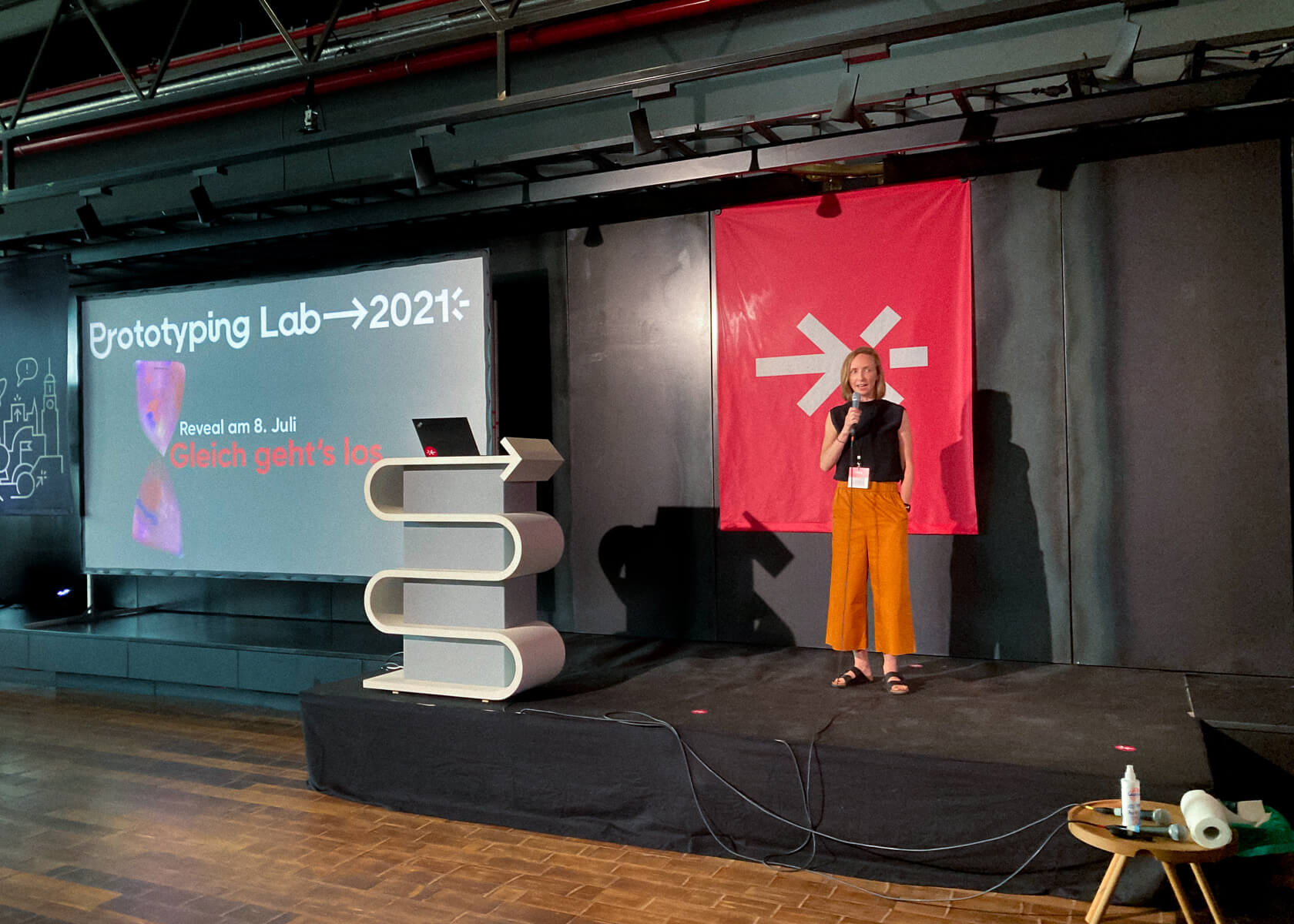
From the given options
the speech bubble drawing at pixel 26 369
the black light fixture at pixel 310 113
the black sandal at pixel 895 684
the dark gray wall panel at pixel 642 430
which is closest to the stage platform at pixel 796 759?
the black sandal at pixel 895 684

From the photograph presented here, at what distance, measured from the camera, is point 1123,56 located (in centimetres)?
372

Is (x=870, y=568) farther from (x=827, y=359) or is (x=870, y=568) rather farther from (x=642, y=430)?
(x=642, y=430)

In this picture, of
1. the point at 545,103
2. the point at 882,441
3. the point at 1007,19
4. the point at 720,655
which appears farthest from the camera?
the point at 720,655

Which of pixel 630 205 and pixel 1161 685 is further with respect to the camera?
pixel 630 205

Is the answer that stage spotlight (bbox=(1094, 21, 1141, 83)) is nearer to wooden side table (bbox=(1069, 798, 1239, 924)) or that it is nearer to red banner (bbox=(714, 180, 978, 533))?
red banner (bbox=(714, 180, 978, 533))

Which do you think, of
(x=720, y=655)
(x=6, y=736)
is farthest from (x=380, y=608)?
(x=6, y=736)

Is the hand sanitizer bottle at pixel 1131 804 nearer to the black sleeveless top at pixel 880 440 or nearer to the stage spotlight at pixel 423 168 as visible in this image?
the black sleeveless top at pixel 880 440

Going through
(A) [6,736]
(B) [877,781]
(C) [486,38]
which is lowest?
(A) [6,736]

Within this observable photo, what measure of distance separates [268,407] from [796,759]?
4.43 metres

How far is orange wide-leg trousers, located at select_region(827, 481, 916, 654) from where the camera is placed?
408cm

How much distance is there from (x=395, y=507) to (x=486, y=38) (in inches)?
121

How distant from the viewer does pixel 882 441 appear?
4117 mm

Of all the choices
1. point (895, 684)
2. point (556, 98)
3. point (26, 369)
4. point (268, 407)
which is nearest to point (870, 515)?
point (895, 684)

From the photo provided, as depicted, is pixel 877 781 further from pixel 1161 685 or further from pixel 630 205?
pixel 630 205
